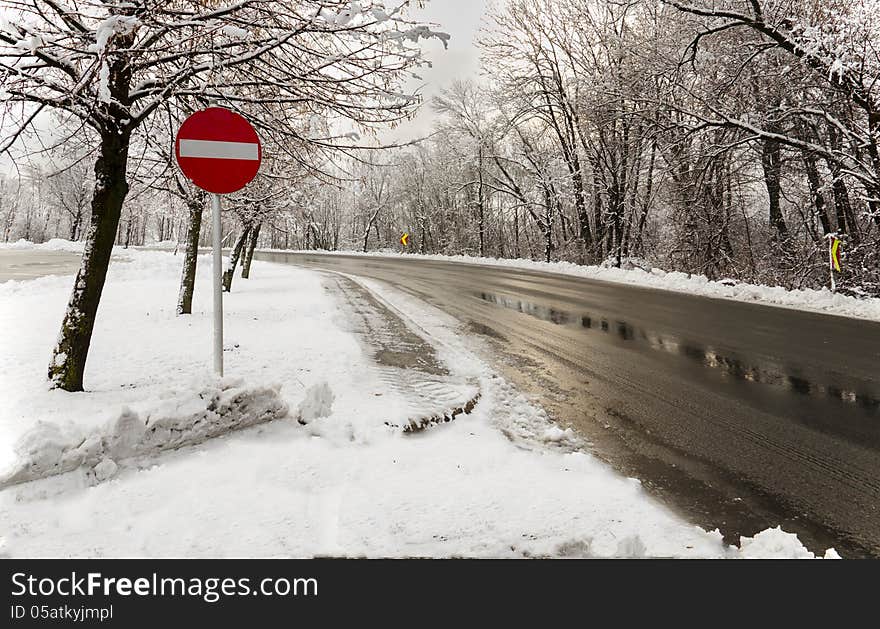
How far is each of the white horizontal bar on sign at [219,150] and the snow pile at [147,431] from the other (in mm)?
1887

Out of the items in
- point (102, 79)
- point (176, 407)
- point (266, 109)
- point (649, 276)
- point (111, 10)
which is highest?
point (111, 10)

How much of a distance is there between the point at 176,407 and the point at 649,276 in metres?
16.8

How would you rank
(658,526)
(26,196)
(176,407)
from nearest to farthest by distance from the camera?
(658,526) < (176,407) < (26,196)

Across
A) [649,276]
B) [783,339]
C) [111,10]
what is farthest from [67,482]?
[649,276]

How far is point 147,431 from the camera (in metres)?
3.33

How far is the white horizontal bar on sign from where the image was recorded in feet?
13.2

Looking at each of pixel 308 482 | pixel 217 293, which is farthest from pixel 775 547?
pixel 217 293

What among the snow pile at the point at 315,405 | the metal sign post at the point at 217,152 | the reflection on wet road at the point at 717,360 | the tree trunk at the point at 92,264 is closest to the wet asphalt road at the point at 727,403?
the reflection on wet road at the point at 717,360

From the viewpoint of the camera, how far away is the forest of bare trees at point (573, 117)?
4.15 meters

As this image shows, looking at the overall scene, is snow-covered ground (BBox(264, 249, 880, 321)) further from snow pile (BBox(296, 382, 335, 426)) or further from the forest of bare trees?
snow pile (BBox(296, 382, 335, 426))

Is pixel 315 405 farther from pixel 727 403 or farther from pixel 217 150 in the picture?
pixel 727 403

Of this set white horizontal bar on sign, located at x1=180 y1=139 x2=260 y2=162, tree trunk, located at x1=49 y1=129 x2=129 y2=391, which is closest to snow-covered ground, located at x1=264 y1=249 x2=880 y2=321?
white horizontal bar on sign, located at x1=180 y1=139 x2=260 y2=162

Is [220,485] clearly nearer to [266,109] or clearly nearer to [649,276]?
[266,109]

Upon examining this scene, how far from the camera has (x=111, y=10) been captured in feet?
12.3
